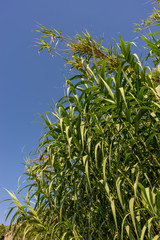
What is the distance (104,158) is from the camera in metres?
1.13

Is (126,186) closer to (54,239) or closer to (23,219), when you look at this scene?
(54,239)

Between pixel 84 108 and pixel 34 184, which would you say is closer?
pixel 84 108

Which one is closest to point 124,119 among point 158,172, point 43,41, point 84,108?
point 84,108

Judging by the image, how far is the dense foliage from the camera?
3.57 ft

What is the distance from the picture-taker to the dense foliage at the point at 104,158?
1.09 m

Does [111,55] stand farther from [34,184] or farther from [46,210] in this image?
[46,210]

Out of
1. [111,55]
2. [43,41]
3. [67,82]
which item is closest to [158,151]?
[67,82]

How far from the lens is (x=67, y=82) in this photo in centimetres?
155

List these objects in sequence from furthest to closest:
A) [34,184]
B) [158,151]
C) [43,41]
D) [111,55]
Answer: [43,41] < [111,55] < [34,184] < [158,151]

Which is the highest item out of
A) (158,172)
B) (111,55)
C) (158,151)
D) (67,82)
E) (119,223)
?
(111,55)

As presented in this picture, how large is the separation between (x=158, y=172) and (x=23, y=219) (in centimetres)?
101

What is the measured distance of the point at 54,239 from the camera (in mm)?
1542

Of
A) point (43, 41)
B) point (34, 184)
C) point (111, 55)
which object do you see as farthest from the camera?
point (43, 41)

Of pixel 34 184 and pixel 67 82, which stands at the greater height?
pixel 67 82
